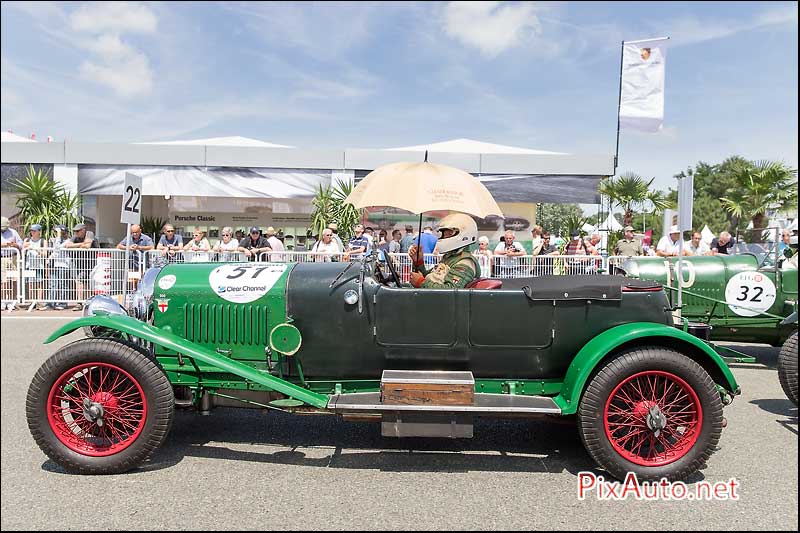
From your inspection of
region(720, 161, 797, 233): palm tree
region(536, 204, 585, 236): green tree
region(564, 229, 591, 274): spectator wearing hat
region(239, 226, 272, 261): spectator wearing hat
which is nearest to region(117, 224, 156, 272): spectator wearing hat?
region(239, 226, 272, 261): spectator wearing hat

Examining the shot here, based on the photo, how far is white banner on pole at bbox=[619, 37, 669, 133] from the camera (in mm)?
12359

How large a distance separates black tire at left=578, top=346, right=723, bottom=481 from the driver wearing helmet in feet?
3.61

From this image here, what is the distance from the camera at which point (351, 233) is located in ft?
45.7

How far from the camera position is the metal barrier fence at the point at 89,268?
10430mm

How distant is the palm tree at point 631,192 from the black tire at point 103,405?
15112 millimetres

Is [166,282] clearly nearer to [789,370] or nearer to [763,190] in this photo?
[789,370]

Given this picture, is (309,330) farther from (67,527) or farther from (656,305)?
(656,305)

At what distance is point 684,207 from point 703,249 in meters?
3.92

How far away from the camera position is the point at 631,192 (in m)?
16.4

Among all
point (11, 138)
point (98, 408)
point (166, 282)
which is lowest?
point (98, 408)

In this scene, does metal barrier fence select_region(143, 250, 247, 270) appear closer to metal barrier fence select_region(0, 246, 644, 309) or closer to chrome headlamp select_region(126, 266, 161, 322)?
metal barrier fence select_region(0, 246, 644, 309)

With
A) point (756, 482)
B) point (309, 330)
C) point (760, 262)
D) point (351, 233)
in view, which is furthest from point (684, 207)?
point (351, 233)

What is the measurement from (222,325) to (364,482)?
1346 millimetres

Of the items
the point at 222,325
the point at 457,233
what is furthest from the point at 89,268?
the point at 457,233
